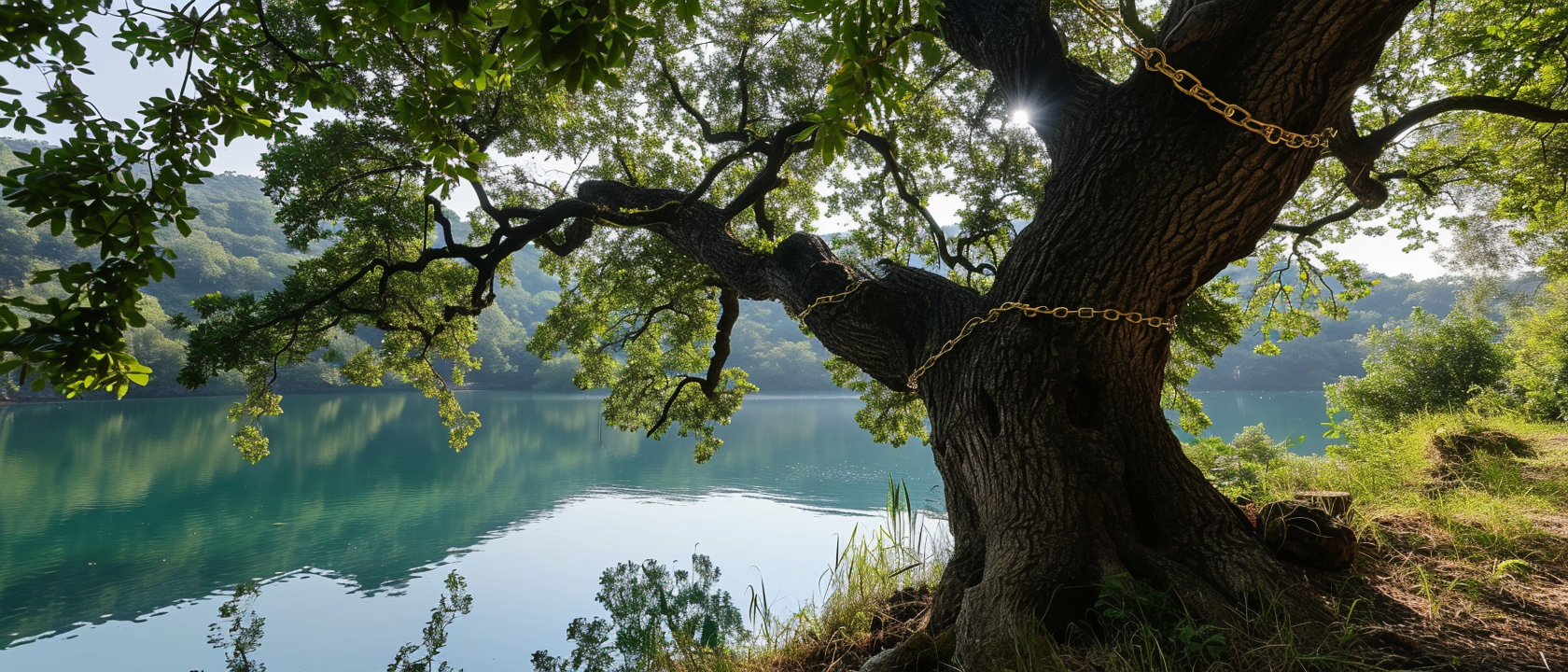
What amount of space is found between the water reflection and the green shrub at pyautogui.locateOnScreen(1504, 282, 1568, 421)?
29.3ft

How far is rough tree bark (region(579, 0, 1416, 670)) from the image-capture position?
2.22 meters

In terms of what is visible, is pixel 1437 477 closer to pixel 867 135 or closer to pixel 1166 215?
pixel 1166 215

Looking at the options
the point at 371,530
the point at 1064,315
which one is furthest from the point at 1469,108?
the point at 371,530

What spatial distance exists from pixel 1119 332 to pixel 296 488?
17.6 metres

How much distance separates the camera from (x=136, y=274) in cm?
121

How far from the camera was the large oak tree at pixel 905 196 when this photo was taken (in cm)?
125

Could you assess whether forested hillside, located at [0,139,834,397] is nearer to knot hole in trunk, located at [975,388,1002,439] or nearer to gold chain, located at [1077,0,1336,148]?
knot hole in trunk, located at [975,388,1002,439]

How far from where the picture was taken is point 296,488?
47.9 ft

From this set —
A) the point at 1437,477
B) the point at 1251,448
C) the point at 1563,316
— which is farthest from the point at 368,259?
the point at 1563,316

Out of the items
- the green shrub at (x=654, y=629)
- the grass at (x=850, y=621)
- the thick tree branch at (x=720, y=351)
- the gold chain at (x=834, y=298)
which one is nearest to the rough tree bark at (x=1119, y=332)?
the grass at (x=850, y=621)

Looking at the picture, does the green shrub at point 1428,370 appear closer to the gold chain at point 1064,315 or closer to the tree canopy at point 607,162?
the tree canopy at point 607,162

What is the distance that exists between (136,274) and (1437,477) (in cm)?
643

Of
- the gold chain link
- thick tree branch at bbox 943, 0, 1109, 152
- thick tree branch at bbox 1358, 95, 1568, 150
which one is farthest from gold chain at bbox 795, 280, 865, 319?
thick tree branch at bbox 1358, 95, 1568, 150

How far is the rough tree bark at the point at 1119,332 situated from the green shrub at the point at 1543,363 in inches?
377
